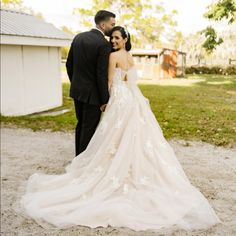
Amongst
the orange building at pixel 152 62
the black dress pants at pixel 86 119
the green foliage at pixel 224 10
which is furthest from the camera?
the orange building at pixel 152 62

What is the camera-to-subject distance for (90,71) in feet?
11.5

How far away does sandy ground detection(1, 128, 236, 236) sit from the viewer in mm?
2734

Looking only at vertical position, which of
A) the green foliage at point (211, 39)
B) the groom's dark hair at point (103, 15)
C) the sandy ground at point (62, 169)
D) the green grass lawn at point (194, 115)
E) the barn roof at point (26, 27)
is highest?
the barn roof at point (26, 27)

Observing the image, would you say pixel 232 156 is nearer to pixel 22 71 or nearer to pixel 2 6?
pixel 22 71

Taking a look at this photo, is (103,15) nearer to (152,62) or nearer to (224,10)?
(224,10)

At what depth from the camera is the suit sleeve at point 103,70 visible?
326 cm

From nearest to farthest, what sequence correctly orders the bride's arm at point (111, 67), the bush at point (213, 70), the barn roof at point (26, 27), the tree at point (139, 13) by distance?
the bush at point (213, 70) → the bride's arm at point (111, 67) → the tree at point (139, 13) → the barn roof at point (26, 27)

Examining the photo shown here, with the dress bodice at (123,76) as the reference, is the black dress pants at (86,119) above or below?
below

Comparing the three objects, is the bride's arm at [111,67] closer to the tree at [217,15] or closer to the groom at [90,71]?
the groom at [90,71]

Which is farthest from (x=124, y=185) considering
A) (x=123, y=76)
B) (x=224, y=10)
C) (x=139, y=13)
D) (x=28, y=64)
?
(x=28, y=64)

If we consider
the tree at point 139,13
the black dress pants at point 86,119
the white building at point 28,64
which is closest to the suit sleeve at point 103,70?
the black dress pants at point 86,119

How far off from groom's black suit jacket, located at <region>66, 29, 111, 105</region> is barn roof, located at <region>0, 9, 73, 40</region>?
457cm

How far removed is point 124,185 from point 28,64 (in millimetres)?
6141

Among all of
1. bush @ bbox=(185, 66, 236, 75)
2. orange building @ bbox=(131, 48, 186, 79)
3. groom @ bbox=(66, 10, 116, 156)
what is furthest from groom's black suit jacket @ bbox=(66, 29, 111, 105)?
orange building @ bbox=(131, 48, 186, 79)
